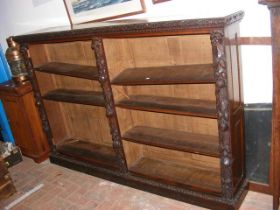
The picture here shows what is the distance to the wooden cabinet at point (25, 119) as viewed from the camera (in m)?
3.48

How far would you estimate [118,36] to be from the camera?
241 centimetres

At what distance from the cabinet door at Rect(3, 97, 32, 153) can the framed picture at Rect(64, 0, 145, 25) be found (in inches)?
46.9

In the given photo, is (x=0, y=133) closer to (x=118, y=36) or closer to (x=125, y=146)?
(x=125, y=146)

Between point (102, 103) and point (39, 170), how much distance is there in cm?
134

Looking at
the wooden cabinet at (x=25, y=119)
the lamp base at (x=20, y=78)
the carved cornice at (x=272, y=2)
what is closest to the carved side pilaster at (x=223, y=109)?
the carved cornice at (x=272, y=2)

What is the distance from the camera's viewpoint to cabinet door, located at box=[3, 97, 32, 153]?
3.55 m

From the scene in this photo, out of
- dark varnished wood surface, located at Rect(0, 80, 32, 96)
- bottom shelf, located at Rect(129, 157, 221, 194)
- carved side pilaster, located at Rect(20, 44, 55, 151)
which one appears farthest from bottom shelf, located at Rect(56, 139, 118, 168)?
dark varnished wood surface, located at Rect(0, 80, 32, 96)

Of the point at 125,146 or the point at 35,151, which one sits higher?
the point at 125,146

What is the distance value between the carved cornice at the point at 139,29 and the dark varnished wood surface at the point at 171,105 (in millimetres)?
620

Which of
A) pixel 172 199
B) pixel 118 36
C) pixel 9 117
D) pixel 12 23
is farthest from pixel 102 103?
pixel 12 23

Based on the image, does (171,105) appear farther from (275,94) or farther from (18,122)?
(18,122)

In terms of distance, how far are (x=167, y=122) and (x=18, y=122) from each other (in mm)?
1907

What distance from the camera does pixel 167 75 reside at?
2.39 meters

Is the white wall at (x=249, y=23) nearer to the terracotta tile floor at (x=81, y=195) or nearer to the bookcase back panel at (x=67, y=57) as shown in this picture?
the bookcase back panel at (x=67, y=57)
